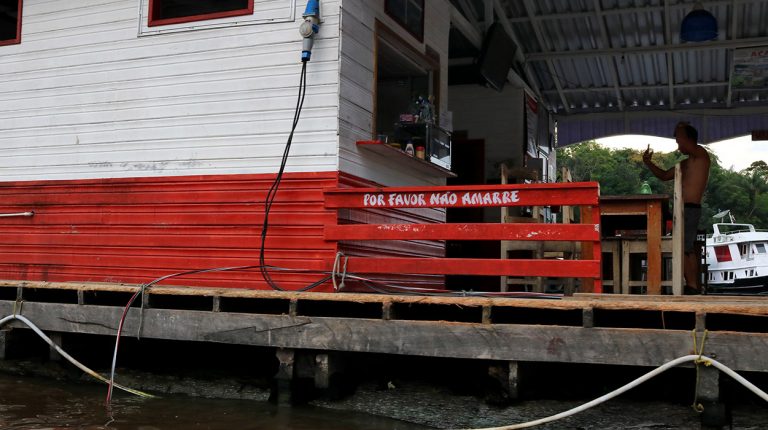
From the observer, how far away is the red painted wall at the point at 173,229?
6895mm

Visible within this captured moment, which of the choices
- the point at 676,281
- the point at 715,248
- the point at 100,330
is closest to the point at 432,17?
the point at 676,281

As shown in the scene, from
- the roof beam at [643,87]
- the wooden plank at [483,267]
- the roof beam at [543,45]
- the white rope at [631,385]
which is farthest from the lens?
the roof beam at [643,87]

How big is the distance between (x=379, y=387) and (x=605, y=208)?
91.2 inches

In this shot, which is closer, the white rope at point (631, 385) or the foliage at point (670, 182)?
the white rope at point (631, 385)

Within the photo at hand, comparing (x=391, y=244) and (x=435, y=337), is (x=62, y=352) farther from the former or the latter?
(x=435, y=337)

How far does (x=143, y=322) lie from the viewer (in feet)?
20.9

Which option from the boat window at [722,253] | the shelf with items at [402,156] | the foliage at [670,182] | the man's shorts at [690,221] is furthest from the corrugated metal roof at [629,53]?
the foliage at [670,182]

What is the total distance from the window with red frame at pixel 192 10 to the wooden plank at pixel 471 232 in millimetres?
2247

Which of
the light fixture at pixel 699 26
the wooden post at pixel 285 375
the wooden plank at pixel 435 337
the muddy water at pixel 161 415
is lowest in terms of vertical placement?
the muddy water at pixel 161 415

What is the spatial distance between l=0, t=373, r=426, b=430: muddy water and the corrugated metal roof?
271 inches

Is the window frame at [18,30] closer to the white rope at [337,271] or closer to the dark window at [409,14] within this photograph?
the dark window at [409,14]

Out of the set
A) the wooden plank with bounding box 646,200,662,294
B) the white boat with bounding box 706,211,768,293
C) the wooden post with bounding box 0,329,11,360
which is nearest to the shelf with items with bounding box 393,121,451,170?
the wooden plank with bounding box 646,200,662,294

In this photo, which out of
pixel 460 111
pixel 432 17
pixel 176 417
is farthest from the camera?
pixel 460 111

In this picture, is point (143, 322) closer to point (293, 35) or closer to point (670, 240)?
point (293, 35)
